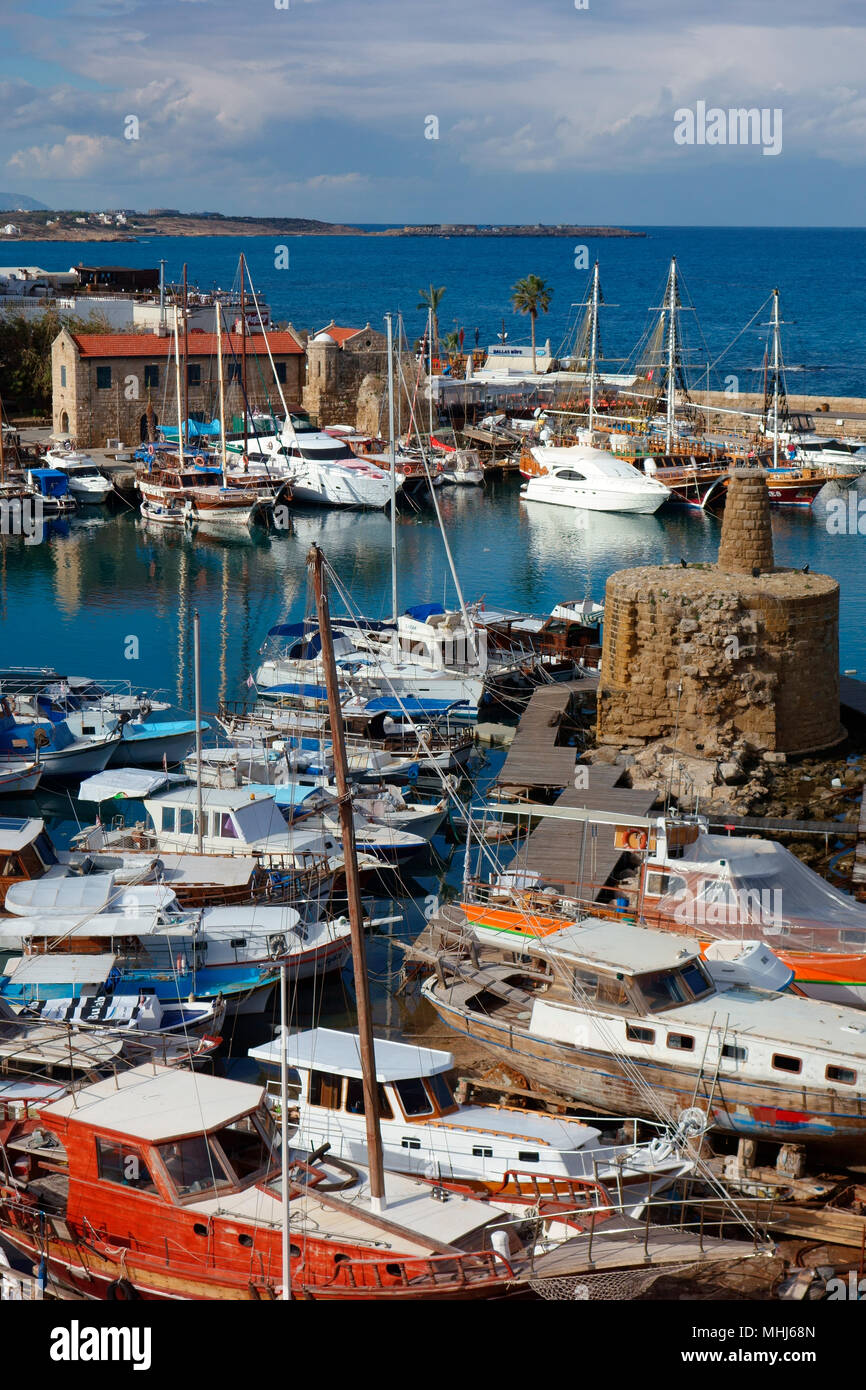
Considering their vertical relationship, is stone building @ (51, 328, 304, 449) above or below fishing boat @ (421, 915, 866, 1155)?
above

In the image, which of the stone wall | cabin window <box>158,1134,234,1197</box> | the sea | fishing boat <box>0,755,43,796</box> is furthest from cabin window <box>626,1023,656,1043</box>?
fishing boat <box>0,755,43,796</box>

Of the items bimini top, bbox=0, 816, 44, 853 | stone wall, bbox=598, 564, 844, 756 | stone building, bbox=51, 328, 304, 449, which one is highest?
stone building, bbox=51, 328, 304, 449

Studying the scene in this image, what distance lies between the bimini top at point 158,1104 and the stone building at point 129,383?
5305 cm

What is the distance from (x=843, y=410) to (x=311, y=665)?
48452 mm

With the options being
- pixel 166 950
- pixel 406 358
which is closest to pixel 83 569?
pixel 406 358

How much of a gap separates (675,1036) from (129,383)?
5443 cm

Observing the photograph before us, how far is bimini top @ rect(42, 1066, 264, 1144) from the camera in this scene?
46.3 ft

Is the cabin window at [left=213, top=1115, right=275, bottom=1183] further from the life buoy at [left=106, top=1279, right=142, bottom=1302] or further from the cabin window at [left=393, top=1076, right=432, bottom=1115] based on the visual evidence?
the cabin window at [left=393, top=1076, right=432, bottom=1115]

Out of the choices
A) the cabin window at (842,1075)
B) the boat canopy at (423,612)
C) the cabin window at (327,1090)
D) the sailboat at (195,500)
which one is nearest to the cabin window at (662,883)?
the cabin window at (842,1075)

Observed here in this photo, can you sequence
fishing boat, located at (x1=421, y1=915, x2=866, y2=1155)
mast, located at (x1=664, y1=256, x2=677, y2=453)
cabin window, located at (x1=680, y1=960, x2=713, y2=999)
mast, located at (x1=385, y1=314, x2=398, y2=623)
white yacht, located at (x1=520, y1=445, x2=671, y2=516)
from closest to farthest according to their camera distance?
fishing boat, located at (x1=421, y1=915, x2=866, y2=1155)
cabin window, located at (x1=680, y1=960, x2=713, y2=999)
mast, located at (x1=385, y1=314, x2=398, y2=623)
white yacht, located at (x1=520, y1=445, x2=671, y2=516)
mast, located at (x1=664, y1=256, x2=677, y2=453)

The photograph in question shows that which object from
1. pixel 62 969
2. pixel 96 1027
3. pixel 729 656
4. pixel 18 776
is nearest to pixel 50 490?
pixel 18 776

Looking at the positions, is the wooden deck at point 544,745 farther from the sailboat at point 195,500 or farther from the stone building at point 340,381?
the stone building at point 340,381

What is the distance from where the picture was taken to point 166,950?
69.8 feet

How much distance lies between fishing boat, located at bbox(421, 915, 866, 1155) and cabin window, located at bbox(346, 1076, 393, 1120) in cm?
263
